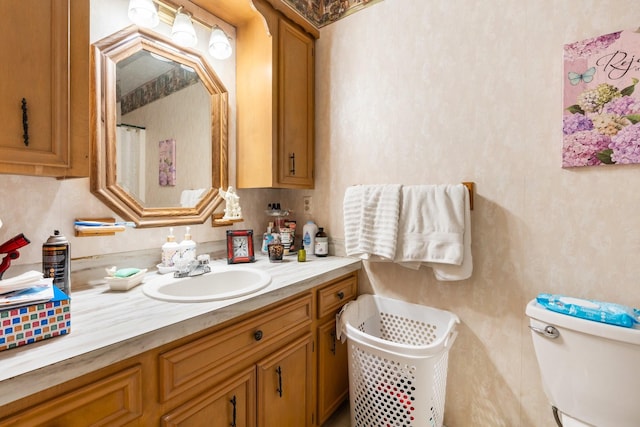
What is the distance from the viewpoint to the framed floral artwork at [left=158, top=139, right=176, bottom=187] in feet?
4.82

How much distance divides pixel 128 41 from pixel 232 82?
573mm

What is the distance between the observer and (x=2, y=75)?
30.9 inches

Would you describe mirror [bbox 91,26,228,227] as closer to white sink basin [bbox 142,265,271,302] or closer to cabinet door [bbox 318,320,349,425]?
white sink basin [bbox 142,265,271,302]

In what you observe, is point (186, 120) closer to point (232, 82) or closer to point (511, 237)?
point (232, 82)

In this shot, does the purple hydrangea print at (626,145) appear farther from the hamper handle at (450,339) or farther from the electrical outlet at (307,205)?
the electrical outlet at (307,205)

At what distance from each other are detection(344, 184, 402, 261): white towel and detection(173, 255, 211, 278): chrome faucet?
28.9 inches

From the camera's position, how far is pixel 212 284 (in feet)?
4.52

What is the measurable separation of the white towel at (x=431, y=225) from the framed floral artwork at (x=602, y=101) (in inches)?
18.0

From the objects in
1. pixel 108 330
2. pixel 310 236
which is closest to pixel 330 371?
pixel 310 236

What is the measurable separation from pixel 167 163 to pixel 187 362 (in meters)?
1.02

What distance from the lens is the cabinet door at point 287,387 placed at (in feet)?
3.75

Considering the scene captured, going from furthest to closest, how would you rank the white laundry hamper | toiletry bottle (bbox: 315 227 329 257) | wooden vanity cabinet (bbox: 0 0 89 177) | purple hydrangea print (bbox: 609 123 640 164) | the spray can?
toiletry bottle (bbox: 315 227 329 257) < the white laundry hamper < purple hydrangea print (bbox: 609 123 640 164) < the spray can < wooden vanity cabinet (bbox: 0 0 89 177)

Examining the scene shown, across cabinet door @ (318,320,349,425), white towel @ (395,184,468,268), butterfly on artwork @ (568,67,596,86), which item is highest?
butterfly on artwork @ (568,67,596,86)

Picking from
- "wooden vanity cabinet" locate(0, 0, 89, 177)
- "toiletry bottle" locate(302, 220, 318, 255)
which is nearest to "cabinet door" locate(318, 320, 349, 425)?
"toiletry bottle" locate(302, 220, 318, 255)
